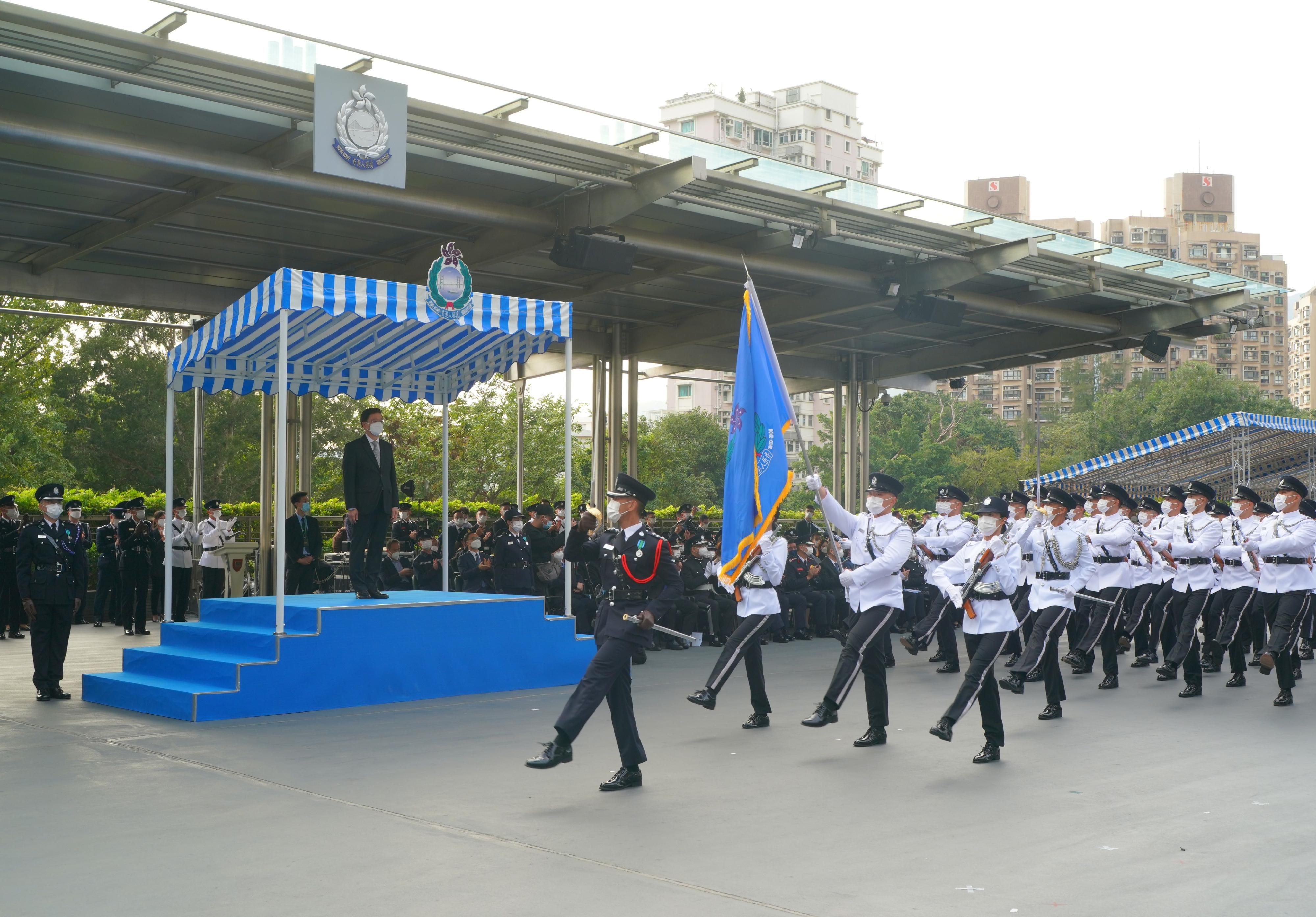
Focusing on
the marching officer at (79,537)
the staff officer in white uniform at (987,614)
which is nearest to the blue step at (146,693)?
the marching officer at (79,537)

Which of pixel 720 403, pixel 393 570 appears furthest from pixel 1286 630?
pixel 720 403

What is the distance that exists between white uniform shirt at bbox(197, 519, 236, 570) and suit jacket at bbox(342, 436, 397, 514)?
794 centimetres

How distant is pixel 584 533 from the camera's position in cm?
762

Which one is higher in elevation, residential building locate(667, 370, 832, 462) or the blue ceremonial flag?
residential building locate(667, 370, 832, 462)

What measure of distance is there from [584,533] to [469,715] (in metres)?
2.84

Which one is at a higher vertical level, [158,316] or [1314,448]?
[158,316]

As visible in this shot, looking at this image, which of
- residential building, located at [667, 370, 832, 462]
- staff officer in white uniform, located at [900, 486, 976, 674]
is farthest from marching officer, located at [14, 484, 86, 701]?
residential building, located at [667, 370, 832, 462]

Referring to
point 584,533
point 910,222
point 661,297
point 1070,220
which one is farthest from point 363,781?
point 1070,220

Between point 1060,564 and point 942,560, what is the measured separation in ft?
7.65

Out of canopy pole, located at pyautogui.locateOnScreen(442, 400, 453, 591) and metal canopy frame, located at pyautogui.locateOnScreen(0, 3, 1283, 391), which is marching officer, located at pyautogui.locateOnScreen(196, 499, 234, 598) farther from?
canopy pole, located at pyautogui.locateOnScreen(442, 400, 453, 591)

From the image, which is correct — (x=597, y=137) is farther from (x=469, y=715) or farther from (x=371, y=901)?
(x=371, y=901)

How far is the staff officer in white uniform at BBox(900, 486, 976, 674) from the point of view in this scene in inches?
473

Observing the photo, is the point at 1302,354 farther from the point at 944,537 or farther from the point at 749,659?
the point at 749,659

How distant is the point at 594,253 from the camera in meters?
14.3
